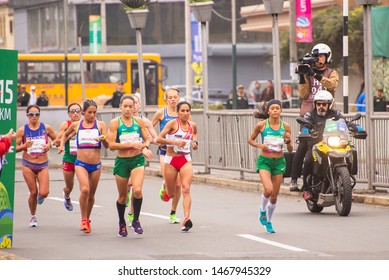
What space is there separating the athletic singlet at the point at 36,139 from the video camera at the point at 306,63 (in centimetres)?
374

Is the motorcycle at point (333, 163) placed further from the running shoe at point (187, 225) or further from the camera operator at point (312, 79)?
the running shoe at point (187, 225)

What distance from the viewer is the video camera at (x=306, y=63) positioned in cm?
1830

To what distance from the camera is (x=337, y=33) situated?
56.2m

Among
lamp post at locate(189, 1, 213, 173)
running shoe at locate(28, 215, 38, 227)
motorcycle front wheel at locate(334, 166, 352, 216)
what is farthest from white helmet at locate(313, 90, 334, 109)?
lamp post at locate(189, 1, 213, 173)

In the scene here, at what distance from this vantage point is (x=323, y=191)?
17891 mm

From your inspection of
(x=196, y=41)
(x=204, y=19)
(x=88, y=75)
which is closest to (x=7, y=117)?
(x=204, y=19)

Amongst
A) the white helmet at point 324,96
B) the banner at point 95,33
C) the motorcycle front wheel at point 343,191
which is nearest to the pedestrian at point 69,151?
the white helmet at point 324,96

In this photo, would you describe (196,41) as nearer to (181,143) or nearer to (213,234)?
(181,143)

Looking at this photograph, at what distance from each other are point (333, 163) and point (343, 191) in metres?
0.53

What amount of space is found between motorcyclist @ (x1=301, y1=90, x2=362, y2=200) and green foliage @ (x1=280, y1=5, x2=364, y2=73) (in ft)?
118
